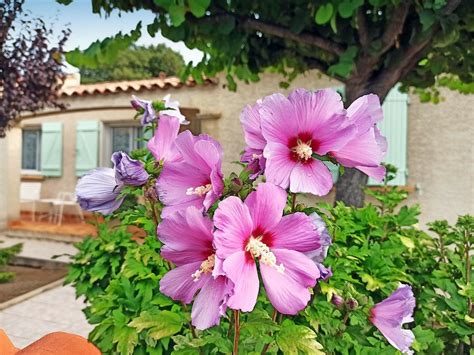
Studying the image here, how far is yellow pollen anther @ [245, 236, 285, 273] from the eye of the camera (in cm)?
78

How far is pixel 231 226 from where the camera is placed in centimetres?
78

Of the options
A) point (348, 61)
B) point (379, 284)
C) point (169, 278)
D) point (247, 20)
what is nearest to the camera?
point (169, 278)

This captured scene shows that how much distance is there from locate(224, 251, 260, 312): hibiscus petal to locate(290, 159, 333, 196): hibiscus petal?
147 mm

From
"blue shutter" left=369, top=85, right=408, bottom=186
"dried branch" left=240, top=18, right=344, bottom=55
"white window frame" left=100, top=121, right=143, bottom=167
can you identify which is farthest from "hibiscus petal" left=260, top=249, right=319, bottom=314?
"white window frame" left=100, top=121, right=143, bottom=167

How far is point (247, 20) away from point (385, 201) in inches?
69.9

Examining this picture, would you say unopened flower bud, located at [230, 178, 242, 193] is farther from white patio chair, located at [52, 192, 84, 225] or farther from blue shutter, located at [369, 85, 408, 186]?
white patio chair, located at [52, 192, 84, 225]

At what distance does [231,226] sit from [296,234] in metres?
0.11

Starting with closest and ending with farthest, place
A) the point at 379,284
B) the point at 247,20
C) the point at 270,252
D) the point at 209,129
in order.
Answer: the point at 270,252, the point at 379,284, the point at 247,20, the point at 209,129

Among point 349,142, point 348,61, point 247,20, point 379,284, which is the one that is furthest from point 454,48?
point 349,142

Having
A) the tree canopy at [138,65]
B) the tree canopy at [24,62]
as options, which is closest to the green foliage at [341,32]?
the tree canopy at [24,62]

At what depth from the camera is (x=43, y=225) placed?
422 inches

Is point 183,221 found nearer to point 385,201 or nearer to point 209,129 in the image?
point 385,201

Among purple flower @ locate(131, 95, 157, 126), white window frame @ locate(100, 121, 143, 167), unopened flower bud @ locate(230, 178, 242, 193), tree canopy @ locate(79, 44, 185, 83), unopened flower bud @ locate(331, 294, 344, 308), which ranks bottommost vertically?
unopened flower bud @ locate(331, 294, 344, 308)

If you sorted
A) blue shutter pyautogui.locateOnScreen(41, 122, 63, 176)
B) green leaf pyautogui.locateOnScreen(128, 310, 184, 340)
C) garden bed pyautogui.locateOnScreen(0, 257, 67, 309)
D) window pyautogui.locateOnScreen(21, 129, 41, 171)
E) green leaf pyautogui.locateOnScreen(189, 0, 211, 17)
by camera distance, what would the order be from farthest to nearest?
window pyautogui.locateOnScreen(21, 129, 41, 171), blue shutter pyautogui.locateOnScreen(41, 122, 63, 176), garden bed pyautogui.locateOnScreen(0, 257, 67, 309), green leaf pyautogui.locateOnScreen(189, 0, 211, 17), green leaf pyautogui.locateOnScreen(128, 310, 184, 340)
